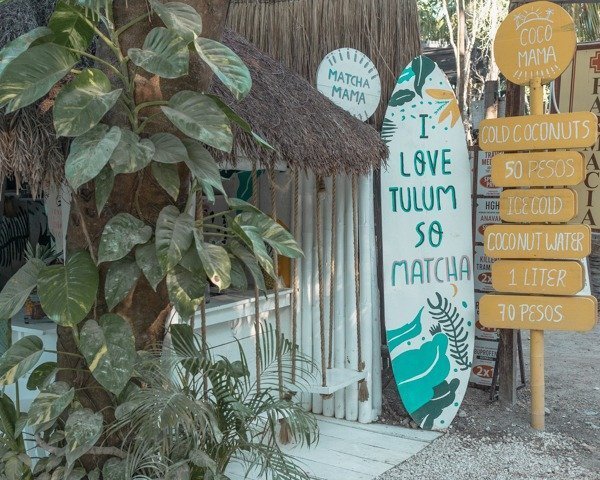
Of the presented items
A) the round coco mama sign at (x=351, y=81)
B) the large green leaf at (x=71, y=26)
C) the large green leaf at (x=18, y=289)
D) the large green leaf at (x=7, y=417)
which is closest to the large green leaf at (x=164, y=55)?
the large green leaf at (x=71, y=26)

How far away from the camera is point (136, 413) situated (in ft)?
9.89

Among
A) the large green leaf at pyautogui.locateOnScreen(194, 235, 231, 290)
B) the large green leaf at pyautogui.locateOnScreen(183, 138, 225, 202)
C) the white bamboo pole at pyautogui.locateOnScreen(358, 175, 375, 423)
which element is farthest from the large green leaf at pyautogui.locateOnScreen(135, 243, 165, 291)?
Result: the white bamboo pole at pyautogui.locateOnScreen(358, 175, 375, 423)

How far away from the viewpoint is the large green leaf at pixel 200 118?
288 centimetres

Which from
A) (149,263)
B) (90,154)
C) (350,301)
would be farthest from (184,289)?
(350,301)

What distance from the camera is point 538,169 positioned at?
16.4 feet

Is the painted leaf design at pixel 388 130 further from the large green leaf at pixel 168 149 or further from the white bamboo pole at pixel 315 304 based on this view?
the large green leaf at pixel 168 149

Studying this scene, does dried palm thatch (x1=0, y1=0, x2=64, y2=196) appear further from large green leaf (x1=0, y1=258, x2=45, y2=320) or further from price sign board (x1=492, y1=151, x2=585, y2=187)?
price sign board (x1=492, y1=151, x2=585, y2=187)

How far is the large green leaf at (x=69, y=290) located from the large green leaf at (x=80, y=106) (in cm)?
60

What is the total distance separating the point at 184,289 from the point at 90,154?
2.23 ft

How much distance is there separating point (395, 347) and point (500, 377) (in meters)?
0.87

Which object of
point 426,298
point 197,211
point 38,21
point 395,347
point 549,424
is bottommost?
point 549,424

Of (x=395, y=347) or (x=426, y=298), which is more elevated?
(x=426, y=298)

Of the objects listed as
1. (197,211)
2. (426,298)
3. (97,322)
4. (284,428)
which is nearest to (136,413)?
(97,322)

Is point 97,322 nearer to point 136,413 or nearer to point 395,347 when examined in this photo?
point 136,413
